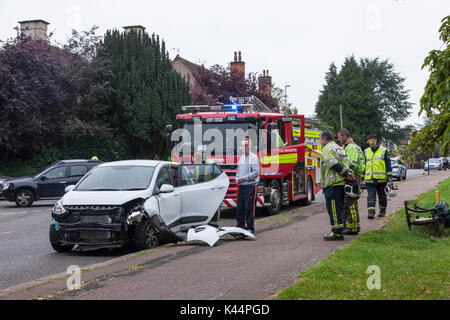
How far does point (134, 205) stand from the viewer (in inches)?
377

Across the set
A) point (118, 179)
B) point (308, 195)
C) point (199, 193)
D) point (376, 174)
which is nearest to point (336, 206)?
point (199, 193)

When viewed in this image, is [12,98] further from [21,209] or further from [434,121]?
[434,121]

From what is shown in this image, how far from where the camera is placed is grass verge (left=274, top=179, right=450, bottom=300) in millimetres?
5688

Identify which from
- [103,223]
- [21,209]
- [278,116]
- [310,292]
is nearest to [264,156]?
[278,116]

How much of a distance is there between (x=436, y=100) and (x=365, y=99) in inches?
2632

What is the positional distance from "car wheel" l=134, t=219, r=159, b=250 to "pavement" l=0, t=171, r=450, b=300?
432 mm

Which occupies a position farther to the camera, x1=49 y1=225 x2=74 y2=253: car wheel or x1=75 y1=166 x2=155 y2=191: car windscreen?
x1=75 y1=166 x2=155 y2=191: car windscreen

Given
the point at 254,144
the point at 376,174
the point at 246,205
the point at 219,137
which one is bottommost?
the point at 246,205

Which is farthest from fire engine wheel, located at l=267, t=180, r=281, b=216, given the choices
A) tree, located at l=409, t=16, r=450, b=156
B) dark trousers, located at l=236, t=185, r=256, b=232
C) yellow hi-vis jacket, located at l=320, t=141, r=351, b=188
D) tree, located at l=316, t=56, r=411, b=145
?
tree, located at l=316, t=56, r=411, b=145

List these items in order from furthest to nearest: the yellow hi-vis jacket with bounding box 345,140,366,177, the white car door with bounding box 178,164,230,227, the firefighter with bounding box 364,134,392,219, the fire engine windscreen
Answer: the fire engine windscreen < the firefighter with bounding box 364,134,392,219 < the yellow hi-vis jacket with bounding box 345,140,366,177 < the white car door with bounding box 178,164,230,227

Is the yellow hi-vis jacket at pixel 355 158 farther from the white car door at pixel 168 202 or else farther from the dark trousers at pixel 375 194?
the white car door at pixel 168 202

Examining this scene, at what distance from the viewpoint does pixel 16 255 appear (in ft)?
33.1

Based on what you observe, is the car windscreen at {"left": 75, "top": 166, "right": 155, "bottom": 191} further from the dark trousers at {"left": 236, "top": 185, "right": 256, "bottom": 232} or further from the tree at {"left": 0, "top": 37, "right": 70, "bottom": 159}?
the tree at {"left": 0, "top": 37, "right": 70, "bottom": 159}

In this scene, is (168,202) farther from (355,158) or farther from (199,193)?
(355,158)
